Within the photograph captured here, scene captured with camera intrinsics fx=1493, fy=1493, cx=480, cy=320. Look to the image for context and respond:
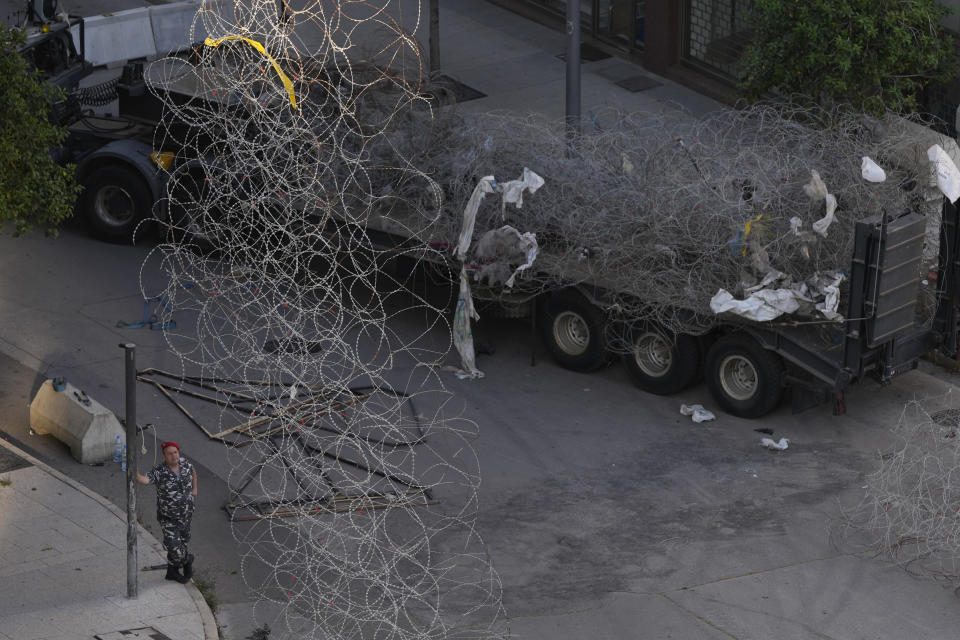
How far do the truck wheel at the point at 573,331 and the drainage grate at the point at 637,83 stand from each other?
8.73 metres

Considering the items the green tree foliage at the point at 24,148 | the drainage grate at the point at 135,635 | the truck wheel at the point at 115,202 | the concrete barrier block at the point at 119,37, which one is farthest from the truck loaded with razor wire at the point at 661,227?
the concrete barrier block at the point at 119,37

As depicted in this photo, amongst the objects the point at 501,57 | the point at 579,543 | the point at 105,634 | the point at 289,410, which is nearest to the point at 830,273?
the point at 579,543

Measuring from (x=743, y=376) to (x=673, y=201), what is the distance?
1.85 metres

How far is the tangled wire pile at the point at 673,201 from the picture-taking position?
14.3m

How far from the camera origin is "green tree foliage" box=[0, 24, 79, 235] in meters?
13.4

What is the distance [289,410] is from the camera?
14.5m

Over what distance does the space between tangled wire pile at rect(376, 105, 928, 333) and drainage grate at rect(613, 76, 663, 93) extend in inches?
291

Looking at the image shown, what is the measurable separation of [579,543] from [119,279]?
7742mm

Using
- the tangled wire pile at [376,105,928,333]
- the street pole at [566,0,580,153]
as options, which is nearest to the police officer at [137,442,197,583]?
the tangled wire pile at [376,105,928,333]

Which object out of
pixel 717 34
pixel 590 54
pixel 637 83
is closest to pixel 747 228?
pixel 717 34

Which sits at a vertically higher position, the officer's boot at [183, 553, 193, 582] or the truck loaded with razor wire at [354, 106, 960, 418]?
the truck loaded with razor wire at [354, 106, 960, 418]

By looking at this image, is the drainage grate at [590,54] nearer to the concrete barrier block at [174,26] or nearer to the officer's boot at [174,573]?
the concrete barrier block at [174,26]

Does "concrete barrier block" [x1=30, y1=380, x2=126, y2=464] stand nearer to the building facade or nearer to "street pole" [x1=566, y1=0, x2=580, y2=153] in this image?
"street pole" [x1=566, y1=0, x2=580, y2=153]

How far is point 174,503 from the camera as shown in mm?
11484
